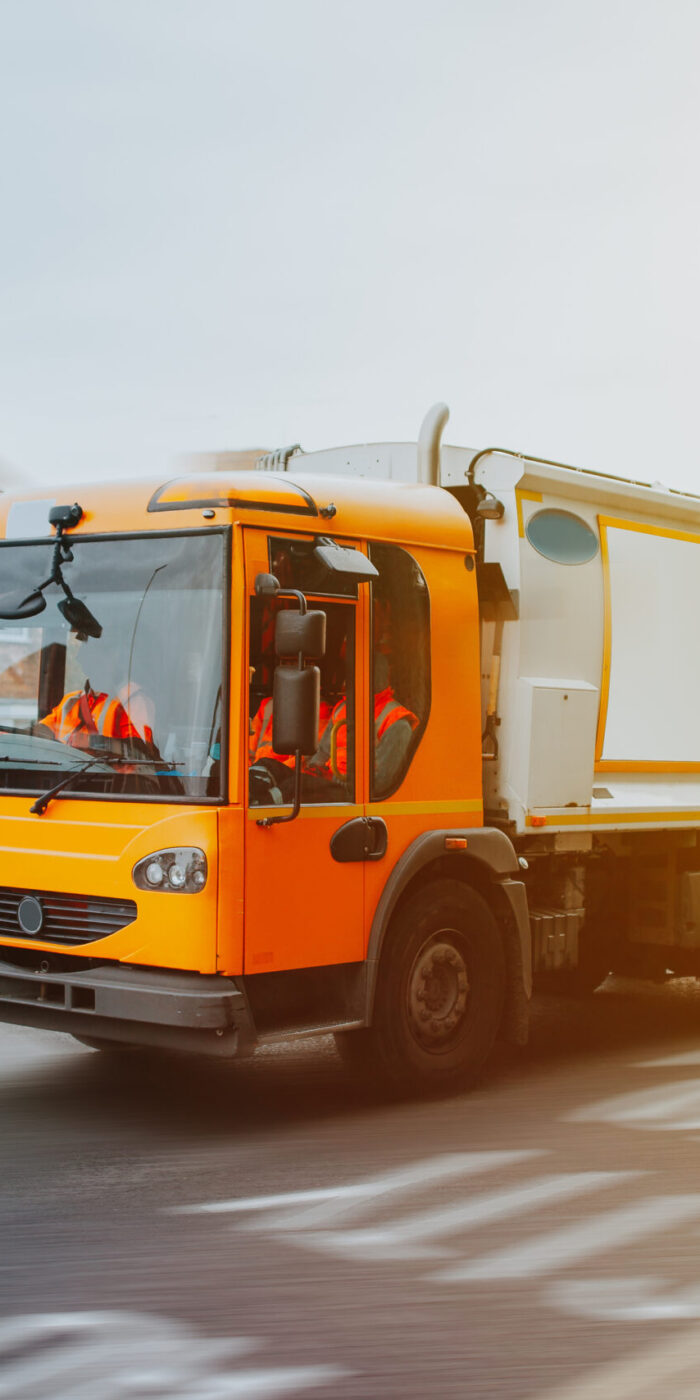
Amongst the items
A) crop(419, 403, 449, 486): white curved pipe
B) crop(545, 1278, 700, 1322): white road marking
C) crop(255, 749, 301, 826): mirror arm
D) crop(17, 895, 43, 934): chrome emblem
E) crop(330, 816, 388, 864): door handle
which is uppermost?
crop(419, 403, 449, 486): white curved pipe

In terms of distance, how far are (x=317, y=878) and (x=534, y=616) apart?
2.15m

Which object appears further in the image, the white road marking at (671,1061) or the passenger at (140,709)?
the white road marking at (671,1061)

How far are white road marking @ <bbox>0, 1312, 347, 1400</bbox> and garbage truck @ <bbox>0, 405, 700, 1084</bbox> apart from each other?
70.8 inches

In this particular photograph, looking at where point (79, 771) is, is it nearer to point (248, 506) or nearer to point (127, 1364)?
point (248, 506)

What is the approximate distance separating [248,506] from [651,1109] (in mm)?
3262

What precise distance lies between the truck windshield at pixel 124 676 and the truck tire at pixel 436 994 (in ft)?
4.42

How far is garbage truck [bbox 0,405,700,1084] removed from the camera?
607 cm

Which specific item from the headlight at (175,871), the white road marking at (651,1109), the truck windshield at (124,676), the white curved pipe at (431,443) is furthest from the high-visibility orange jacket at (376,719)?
the white road marking at (651,1109)

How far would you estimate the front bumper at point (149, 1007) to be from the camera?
589 cm

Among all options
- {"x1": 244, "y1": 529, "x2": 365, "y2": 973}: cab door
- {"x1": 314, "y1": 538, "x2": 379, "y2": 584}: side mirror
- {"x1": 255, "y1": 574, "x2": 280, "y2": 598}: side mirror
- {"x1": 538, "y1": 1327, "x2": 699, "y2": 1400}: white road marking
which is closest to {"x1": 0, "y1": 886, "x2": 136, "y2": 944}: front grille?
{"x1": 244, "y1": 529, "x2": 365, "y2": 973}: cab door

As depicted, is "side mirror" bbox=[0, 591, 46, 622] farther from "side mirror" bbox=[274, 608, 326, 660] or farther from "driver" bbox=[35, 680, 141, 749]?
"side mirror" bbox=[274, 608, 326, 660]

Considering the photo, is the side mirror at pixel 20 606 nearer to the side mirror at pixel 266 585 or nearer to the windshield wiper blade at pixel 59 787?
the windshield wiper blade at pixel 59 787

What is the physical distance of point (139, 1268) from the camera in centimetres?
463

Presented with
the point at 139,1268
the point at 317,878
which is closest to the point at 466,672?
the point at 317,878
